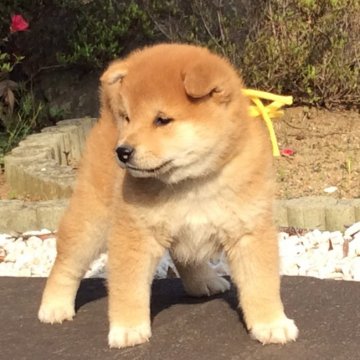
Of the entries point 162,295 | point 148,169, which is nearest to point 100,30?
point 162,295

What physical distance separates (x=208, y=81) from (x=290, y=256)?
6.41 feet

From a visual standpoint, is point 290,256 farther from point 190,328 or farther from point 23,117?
point 23,117

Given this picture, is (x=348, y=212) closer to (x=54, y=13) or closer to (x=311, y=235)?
(x=311, y=235)

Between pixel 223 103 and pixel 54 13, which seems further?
pixel 54 13

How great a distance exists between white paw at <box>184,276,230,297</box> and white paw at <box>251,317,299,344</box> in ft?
2.04

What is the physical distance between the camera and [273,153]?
3.25 metres

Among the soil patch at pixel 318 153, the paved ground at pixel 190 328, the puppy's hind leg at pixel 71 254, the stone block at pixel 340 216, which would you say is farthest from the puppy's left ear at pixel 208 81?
the soil patch at pixel 318 153

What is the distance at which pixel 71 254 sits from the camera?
348 centimetres

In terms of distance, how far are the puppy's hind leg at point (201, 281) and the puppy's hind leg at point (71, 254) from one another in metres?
0.40

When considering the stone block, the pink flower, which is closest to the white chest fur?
the stone block

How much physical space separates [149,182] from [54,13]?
5.13 meters

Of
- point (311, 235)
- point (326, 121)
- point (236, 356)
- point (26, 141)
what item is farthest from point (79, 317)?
point (326, 121)

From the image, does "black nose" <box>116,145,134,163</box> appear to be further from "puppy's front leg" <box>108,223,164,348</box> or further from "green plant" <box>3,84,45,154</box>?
"green plant" <box>3,84,45,154</box>

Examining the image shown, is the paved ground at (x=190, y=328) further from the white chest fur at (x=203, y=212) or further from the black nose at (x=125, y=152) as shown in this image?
the black nose at (x=125, y=152)
